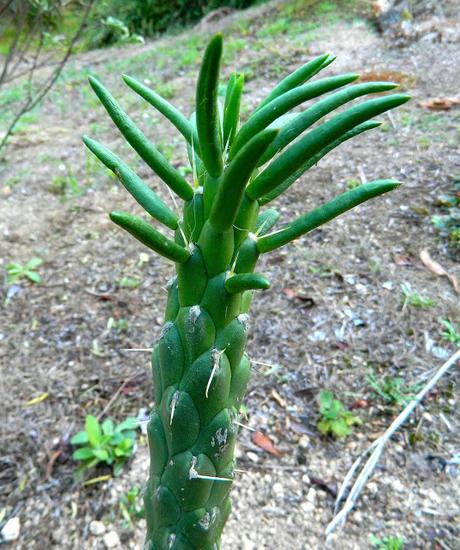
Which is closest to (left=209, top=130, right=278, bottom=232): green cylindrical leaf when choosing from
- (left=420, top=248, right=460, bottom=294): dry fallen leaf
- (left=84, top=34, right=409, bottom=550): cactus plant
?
(left=84, top=34, right=409, bottom=550): cactus plant

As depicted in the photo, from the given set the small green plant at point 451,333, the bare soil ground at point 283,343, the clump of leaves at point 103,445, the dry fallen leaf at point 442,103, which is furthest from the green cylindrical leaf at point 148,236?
the dry fallen leaf at point 442,103

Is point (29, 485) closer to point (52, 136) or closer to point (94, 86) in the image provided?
point (94, 86)

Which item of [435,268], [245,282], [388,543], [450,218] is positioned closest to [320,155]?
[245,282]

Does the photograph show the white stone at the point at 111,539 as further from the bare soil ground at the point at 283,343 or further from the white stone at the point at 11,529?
the white stone at the point at 11,529

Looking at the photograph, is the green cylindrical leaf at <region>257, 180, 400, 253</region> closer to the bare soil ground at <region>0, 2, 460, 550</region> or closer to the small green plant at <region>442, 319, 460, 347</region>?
the bare soil ground at <region>0, 2, 460, 550</region>

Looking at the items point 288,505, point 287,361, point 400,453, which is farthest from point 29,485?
point 400,453
